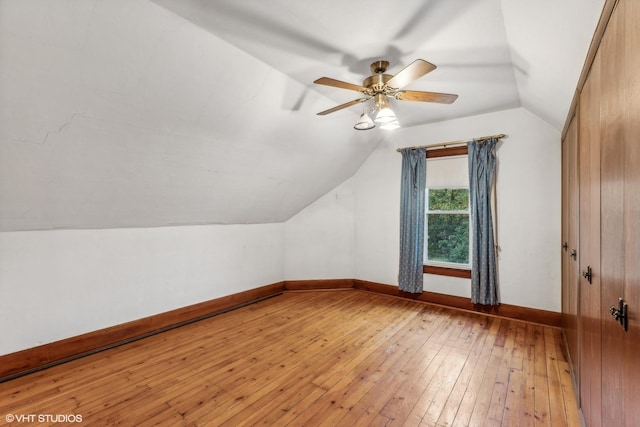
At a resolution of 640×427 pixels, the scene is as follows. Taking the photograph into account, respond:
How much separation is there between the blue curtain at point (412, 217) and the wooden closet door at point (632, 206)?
326 centimetres

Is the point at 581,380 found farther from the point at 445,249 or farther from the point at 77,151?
the point at 77,151

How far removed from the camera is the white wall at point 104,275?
8.08 feet

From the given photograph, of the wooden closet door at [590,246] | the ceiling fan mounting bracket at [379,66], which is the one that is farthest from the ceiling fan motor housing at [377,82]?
the wooden closet door at [590,246]

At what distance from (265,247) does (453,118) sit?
3349mm

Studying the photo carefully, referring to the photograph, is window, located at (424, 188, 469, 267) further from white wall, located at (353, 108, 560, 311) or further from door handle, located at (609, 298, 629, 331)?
door handle, located at (609, 298, 629, 331)

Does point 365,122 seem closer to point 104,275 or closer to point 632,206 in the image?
point 632,206

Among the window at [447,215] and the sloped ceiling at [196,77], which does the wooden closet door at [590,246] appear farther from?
the window at [447,215]

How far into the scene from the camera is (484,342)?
3010 millimetres

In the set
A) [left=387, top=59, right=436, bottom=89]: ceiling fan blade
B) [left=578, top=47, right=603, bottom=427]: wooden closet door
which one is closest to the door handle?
[left=578, top=47, right=603, bottom=427]: wooden closet door

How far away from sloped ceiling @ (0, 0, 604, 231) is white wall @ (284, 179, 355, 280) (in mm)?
1820

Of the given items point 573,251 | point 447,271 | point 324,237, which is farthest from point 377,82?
point 324,237

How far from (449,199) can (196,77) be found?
11.6 ft

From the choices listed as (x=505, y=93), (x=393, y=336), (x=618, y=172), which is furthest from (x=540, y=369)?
(x=505, y=93)

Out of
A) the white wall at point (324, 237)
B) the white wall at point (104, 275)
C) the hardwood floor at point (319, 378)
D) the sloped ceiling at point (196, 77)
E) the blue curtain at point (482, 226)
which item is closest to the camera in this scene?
the sloped ceiling at point (196, 77)
